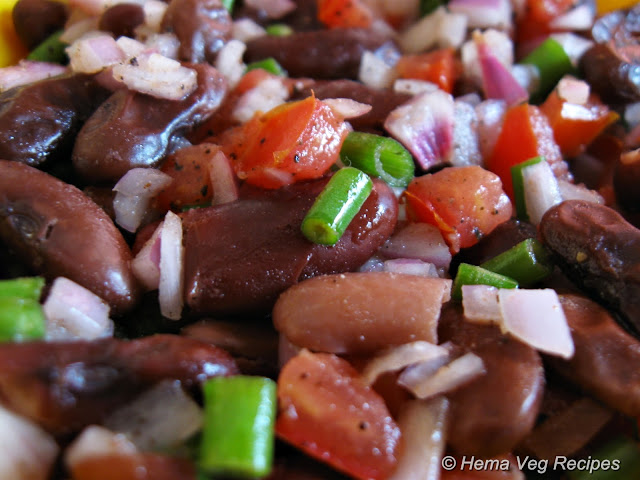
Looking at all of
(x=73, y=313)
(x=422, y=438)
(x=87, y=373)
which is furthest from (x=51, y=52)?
(x=422, y=438)

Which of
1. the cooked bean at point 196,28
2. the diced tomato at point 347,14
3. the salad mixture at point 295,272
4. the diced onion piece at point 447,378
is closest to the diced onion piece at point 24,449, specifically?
the salad mixture at point 295,272

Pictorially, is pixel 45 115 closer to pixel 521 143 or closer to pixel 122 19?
pixel 122 19

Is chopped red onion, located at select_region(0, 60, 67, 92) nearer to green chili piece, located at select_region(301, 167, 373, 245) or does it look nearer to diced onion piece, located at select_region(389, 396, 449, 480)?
green chili piece, located at select_region(301, 167, 373, 245)

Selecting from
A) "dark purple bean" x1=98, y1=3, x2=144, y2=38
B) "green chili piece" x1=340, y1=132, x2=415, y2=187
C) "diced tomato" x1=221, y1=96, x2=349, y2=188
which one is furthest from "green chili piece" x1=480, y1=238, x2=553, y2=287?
"dark purple bean" x1=98, y1=3, x2=144, y2=38

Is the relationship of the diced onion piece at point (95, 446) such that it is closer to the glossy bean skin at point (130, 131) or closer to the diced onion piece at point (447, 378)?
the diced onion piece at point (447, 378)

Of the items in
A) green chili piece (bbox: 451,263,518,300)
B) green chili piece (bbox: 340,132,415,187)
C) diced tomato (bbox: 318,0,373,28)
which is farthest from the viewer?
diced tomato (bbox: 318,0,373,28)

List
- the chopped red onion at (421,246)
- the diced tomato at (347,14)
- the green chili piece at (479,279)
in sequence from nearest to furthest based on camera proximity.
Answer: the green chili piece at (479,279), the chopped red onion at (421,246), the diced tomato at (347,14)
